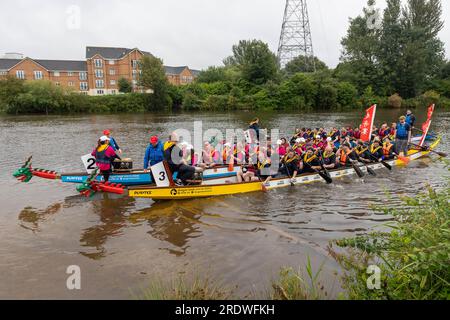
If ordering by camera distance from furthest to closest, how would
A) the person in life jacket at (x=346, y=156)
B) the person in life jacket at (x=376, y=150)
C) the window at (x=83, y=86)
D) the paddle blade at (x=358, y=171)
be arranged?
the window at (x=83, y=86) < the person in life jacket at (x=376, y=150) < the person in life jacket at (x=346, y=156) < the paddle blade at (x=358, y=171)

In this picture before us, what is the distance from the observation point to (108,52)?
69688mm

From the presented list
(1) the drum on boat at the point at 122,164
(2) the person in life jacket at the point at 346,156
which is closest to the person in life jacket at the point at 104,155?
(1) the drum on boat at the point at 122,164

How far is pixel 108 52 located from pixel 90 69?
5.16m

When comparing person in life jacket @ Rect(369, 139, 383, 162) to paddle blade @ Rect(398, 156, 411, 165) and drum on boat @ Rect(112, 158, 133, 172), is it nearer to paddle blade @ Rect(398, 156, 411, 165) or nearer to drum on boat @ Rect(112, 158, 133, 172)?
paddle blade @ Rect(398, 156, 411, 165)

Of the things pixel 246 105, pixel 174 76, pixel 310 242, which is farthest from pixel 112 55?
pixel 310 242

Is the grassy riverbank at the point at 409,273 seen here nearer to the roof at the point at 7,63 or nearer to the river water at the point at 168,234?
the river water at the point at 168,234

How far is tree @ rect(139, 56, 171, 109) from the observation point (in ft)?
185

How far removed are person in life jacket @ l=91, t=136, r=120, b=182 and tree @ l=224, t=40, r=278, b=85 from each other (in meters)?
51.7

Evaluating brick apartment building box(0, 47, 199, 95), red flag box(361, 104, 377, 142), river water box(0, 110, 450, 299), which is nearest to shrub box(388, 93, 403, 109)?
red flag box(361, 104, 377, 142)

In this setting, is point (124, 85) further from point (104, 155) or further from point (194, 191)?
point (194, 191)

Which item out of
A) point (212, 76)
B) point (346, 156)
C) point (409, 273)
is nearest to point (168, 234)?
point (409, 273)

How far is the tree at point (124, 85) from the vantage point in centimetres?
6431

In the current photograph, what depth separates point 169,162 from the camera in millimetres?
10031

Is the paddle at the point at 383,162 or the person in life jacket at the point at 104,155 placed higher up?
the person in life jacket at the point at 104,155
